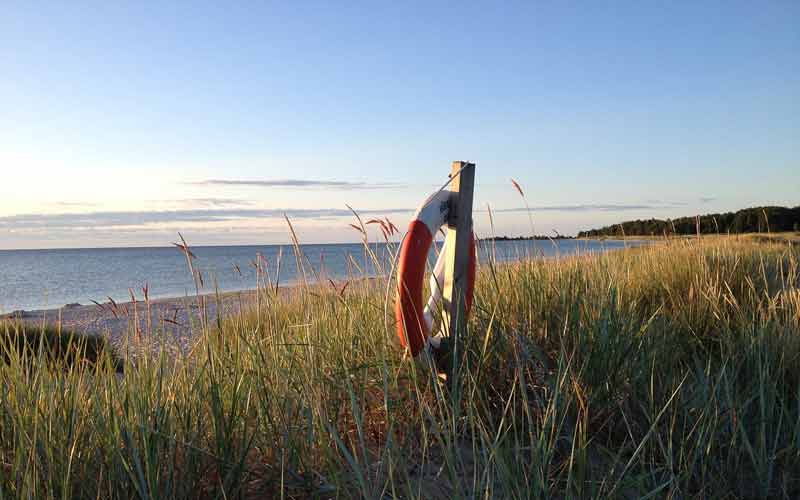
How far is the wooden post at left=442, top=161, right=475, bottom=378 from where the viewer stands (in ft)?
8.67

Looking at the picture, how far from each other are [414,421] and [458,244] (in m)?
1.01

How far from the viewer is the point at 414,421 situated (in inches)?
87.1

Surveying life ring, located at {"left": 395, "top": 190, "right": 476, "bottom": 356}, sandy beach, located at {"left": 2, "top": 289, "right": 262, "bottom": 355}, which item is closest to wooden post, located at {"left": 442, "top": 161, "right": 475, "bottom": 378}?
life ring, located at {"left": 395, "top": 190, "right": 476, "bottom": 356}

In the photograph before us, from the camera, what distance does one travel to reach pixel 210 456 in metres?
1.91

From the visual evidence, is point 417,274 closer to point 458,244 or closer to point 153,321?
point 458,244

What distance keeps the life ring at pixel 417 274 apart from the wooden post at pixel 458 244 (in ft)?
0.18

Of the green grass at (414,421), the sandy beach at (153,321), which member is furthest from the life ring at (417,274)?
the sandy beach at (153,321)

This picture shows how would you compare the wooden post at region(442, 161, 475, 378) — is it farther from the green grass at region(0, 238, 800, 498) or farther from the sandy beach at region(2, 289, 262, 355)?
the sandy beach at region(2, 289, 262, 355)

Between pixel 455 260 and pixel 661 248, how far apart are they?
5.66m

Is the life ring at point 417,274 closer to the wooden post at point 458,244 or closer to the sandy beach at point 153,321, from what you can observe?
the wooden post at point 458,244

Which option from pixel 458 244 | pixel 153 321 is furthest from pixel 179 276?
pixel 458 244

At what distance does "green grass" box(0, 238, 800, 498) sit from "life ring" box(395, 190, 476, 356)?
0.17 metres

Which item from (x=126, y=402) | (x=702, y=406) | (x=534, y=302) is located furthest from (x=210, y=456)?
(x=702, y=406)

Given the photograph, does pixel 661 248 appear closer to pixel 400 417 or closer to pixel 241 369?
pixel 400 417
